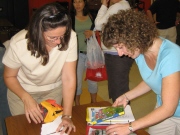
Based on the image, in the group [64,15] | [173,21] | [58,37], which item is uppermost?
[64,15]

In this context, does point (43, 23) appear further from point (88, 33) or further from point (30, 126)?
point (88, 33)

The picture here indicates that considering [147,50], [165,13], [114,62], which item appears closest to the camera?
[147,50]

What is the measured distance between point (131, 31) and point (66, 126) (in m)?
0.66

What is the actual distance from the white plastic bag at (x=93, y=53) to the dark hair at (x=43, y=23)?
113 cm

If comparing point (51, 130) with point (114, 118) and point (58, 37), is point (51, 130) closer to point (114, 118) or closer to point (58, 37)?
point (114, 118)

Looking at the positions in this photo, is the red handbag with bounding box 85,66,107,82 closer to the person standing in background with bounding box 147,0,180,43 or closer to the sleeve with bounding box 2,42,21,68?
the sleeve with bounding box 2,42,21,68

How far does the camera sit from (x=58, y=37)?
1.41m

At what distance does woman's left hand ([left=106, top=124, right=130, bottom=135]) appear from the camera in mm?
1254

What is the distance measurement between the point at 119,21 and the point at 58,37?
394 millimetres

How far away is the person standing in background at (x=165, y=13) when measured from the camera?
3.81 meters

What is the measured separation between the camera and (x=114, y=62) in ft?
7.88

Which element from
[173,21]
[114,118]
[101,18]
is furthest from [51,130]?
[173,21]

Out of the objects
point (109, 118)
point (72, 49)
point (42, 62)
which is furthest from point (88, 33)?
point (109, 118)

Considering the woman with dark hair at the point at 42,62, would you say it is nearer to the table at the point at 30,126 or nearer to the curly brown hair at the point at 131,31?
the table at the point at 30,126
